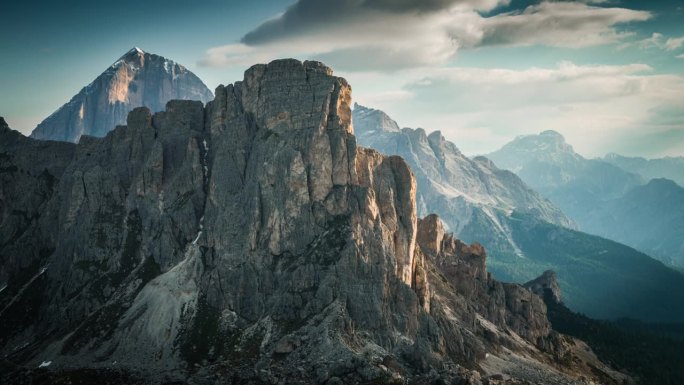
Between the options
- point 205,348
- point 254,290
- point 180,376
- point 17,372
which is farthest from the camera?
point 254,290

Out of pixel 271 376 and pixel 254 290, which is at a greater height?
pixel 254 290

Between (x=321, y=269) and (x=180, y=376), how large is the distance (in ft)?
185

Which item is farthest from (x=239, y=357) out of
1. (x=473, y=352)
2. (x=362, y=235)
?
(x=473, y=352)

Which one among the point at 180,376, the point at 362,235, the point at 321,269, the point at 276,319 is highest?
the point at 362,235

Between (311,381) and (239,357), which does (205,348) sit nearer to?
(239,357)

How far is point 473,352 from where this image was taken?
193 meters

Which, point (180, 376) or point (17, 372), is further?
point (180, 376)

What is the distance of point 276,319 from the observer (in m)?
188

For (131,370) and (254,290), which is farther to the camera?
(254,290)

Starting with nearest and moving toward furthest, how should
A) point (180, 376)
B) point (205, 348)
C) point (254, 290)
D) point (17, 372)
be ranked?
point (17, 372) < point (180, 376) < point (205, 348) < point (254, 290)

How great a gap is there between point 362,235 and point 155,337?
79414mm

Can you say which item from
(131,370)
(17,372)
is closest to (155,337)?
(131,370)

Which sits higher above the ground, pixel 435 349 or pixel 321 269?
pixel 321 269

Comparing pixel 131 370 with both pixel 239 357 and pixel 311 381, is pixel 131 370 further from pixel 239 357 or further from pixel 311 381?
pixel 311 381
